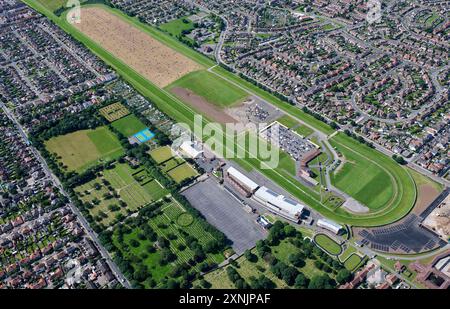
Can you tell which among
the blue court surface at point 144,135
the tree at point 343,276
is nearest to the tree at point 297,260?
the tree at point 343,276

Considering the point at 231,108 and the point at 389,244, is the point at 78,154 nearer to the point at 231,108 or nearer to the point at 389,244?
the point at 231,108

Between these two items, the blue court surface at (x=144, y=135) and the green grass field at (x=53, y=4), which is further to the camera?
the green grass field at (x=53, y=4)

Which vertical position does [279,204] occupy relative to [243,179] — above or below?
above

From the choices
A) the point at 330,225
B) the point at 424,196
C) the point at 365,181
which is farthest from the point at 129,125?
the point at 424,196

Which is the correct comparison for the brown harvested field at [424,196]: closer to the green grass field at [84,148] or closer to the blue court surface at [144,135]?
the blue court surface at [144,135]

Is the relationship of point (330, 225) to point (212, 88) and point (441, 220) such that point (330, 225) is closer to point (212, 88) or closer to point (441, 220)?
point (441, 220)

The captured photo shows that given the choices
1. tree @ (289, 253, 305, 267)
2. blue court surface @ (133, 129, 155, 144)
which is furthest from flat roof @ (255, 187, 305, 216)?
blue court surface @ (133, 129, 155, 144)

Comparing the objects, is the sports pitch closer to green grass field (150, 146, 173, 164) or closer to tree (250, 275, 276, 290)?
green grass field (150, 146, 173, 164)
